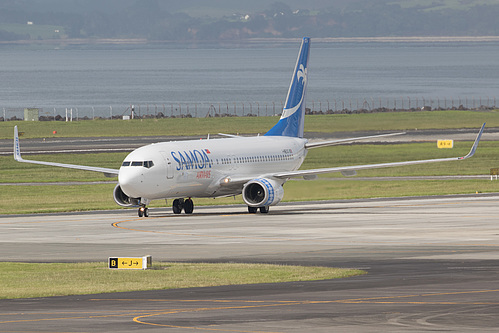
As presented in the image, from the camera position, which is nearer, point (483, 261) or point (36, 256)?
point (483, 261)

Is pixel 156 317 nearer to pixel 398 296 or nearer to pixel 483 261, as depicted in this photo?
pixel 398 296

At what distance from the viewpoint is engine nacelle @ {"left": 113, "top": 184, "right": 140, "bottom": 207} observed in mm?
65075

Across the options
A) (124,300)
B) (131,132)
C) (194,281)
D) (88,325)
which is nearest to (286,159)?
(194,281)

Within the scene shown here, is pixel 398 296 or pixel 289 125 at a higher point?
pixel 289 125

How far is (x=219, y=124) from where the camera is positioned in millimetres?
162625

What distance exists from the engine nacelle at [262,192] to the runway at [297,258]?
113 centimetres

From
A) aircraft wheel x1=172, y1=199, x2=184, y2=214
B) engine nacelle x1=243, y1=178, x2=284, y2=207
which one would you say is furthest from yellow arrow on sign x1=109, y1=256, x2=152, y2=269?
aircraft wheel x1=172, y1=199, x2=184, y2=214

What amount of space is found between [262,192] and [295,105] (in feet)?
37.6

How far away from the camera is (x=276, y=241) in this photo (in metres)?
49.8

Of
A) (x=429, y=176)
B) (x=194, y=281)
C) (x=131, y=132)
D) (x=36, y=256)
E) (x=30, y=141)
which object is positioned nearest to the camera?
(x=194, y=281)

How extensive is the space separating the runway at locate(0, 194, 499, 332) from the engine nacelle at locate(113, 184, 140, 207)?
3.30 ft

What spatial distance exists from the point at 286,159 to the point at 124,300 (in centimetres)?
4313

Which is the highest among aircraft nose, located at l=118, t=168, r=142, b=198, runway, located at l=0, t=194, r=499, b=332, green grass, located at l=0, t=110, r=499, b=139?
green grass, located at l=0, t=110, r=499, b=139

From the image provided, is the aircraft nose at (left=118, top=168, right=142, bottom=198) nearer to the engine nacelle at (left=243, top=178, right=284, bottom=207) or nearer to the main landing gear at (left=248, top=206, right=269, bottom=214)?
the engine nacelle at (left=243, top=178, right=284, bottom=207)
